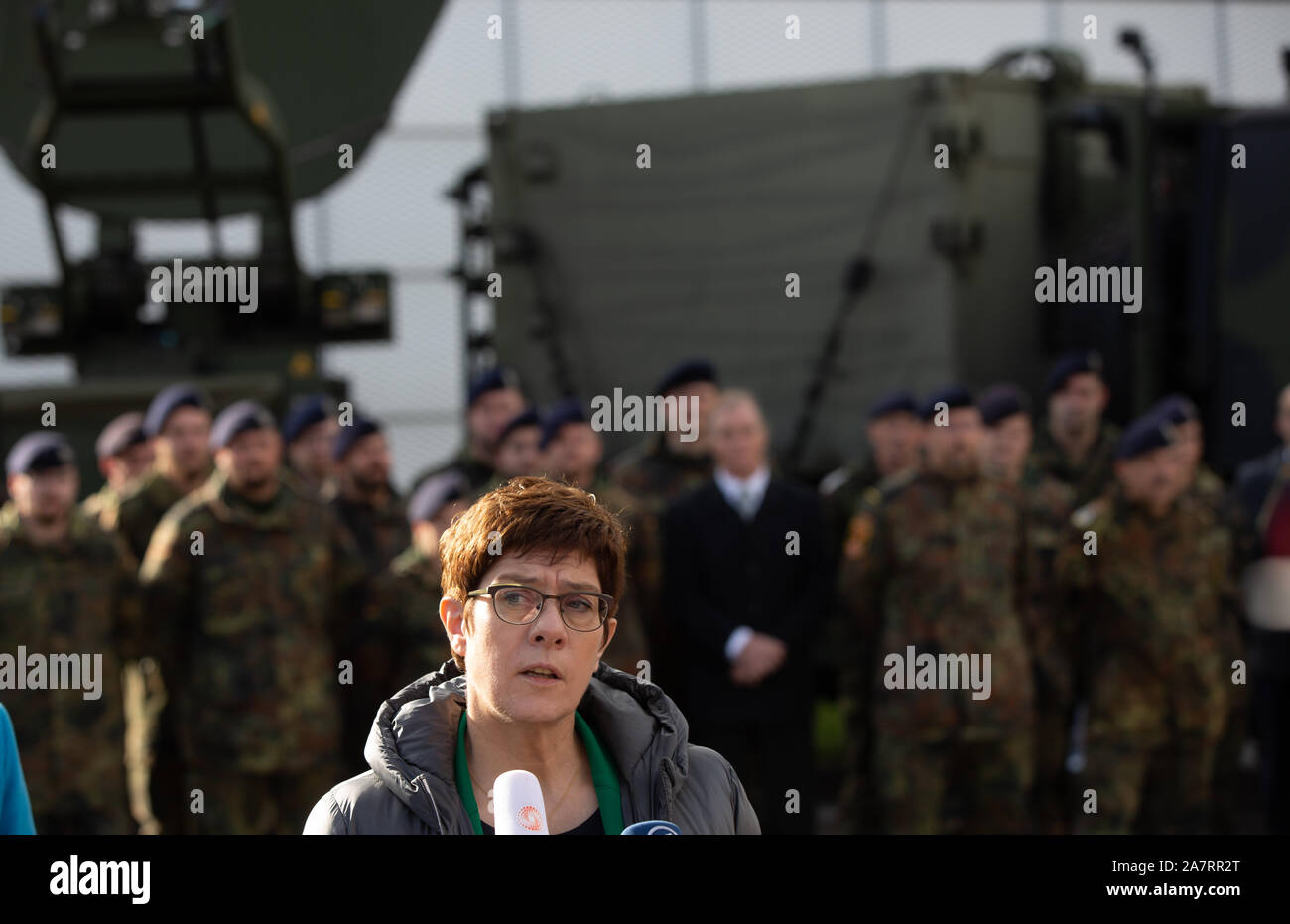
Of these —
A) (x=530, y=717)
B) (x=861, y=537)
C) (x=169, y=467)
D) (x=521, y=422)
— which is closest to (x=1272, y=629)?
(x=861, y=537)

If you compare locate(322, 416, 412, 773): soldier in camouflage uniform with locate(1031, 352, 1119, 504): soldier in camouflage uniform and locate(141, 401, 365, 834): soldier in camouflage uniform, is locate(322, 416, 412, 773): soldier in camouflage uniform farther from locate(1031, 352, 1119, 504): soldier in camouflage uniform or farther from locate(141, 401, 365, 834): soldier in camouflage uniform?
locate(1031, 352, 1119, 504): soldier in camouflage uniform

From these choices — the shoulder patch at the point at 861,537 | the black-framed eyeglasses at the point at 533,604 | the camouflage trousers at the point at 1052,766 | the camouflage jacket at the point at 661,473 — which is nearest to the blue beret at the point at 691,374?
the camouflage jacket at the point at 661,473

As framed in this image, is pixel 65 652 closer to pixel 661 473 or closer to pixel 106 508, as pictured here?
pixel 106 508

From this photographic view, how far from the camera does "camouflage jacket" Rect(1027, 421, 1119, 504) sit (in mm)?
5641

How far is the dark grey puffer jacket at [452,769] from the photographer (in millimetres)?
1572

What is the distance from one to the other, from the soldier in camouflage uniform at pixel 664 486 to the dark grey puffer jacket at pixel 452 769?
9.88 feet

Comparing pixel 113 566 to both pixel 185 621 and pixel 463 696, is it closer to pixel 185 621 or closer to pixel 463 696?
pixel 185 621

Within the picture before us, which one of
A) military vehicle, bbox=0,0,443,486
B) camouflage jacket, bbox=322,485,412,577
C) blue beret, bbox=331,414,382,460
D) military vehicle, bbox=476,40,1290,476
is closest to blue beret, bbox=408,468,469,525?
camouflage jacket, bbox=322,485,412,577

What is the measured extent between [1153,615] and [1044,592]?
0.35 meters

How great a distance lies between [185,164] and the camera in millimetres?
6316

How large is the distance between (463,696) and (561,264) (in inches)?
204
